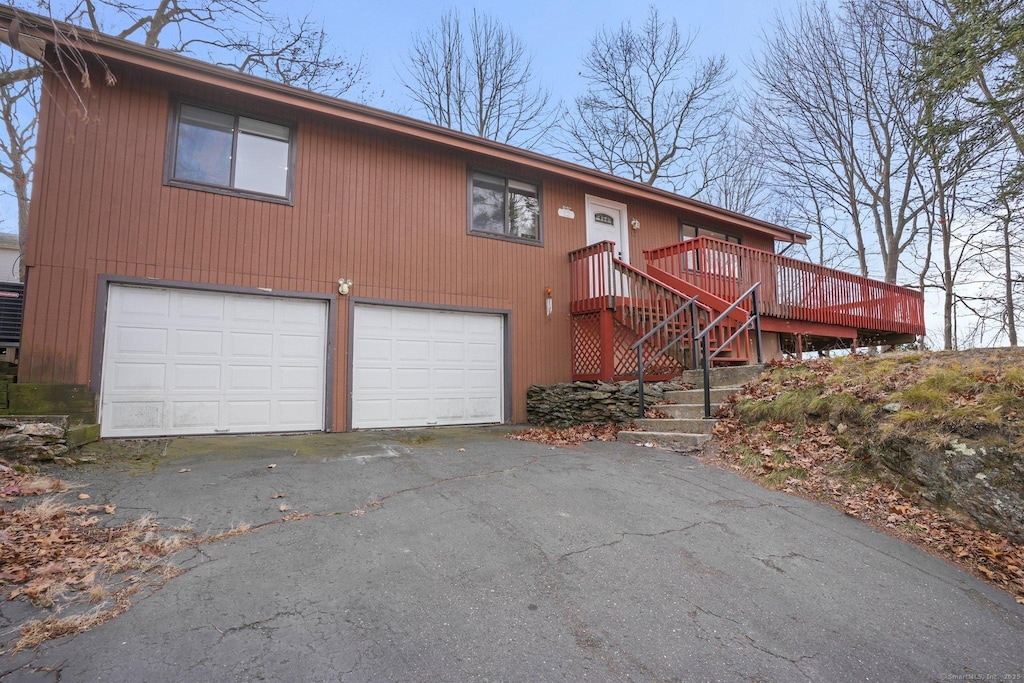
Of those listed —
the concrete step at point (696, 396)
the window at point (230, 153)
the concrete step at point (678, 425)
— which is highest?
the window at point (230, 153)

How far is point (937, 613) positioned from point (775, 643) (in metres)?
1.19

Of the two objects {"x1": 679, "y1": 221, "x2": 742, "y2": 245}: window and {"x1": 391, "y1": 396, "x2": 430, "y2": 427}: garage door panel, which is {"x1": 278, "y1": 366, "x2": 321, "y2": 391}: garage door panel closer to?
{"x1": 391, "y1": 396, "x2": 430, "y2": 427}: garage door panel

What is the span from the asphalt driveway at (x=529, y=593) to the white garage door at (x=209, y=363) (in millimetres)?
1818

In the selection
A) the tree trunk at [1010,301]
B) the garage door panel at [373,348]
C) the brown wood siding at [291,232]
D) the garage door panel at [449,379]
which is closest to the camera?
the brown wood siding at [291,232]

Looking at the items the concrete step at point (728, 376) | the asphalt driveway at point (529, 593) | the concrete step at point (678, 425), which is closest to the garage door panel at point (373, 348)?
the asphalt driveway at point (529, 593)

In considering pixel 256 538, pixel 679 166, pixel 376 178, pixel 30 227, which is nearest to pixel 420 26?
pixel 679 166

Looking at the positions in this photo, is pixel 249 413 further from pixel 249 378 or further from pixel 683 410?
pixel 683 410

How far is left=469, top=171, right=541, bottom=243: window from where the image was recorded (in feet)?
30.2

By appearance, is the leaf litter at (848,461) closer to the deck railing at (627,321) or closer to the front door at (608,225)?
the deck railing at (627,321)

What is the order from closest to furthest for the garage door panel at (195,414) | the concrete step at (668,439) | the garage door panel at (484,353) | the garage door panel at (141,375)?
the concrete step at (668,439), the garage door panel at (141,375), the garage door panel at (195,414), the garage door panel at (484,353)

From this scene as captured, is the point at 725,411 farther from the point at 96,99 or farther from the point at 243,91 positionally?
the point at 96,99

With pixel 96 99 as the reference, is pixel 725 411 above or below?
below

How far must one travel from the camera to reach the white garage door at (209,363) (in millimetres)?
6312

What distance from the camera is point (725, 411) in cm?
636
